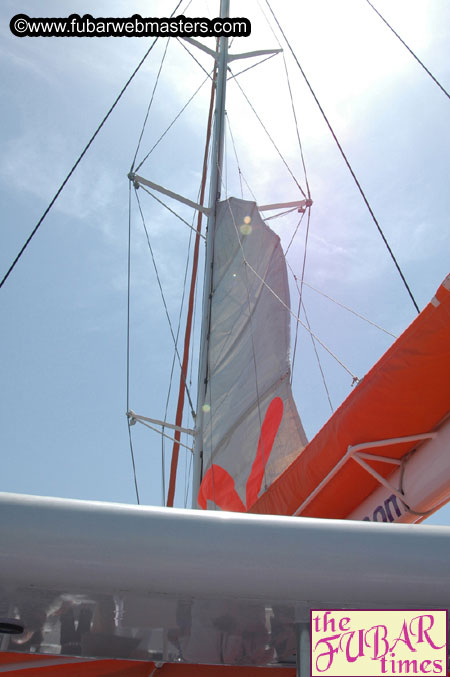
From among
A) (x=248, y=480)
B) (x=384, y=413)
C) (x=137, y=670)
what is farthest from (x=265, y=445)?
(x=137, y=670)

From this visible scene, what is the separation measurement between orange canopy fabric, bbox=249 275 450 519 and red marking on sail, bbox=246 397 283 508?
5.29ft

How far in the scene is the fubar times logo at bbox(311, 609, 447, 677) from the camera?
781 millimetres

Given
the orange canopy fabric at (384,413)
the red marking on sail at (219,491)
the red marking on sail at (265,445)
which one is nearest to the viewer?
the orange canopy fabric at (384,413)

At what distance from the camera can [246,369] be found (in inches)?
226

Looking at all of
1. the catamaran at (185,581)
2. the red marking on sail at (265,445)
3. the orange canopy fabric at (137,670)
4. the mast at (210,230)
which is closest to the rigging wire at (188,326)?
the mast at (210,230)

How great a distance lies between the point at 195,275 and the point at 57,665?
276 inches

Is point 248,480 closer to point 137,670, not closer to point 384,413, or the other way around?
point 384,413

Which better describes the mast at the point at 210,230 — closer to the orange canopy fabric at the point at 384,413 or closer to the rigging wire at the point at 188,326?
the rigging wire at the point at 188,326

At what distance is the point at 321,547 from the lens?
81 centimetres

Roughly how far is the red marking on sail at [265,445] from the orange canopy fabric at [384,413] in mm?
1612

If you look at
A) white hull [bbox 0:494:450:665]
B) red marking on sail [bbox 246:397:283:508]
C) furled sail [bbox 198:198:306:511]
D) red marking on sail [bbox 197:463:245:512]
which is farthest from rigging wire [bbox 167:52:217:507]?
white hull [bbox 0:494:450:665]

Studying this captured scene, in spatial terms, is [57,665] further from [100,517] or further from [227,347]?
[227,347]

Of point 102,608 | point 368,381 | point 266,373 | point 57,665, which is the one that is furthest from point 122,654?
point 266,373

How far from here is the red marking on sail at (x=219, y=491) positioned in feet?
15.9
